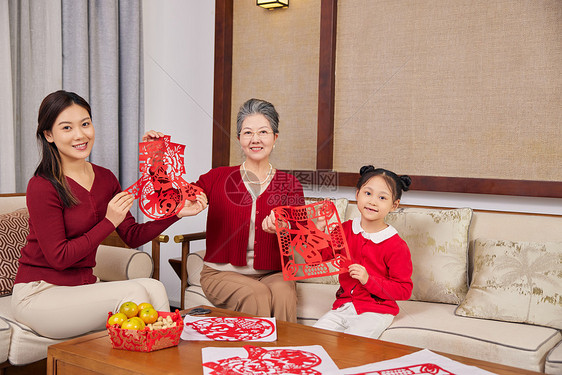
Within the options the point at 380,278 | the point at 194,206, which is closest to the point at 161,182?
the point at 194,206

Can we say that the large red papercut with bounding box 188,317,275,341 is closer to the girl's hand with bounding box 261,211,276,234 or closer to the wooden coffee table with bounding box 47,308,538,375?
the wooden coffee table with bounding box 47,308,538,375

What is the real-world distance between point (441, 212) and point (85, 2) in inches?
95.5

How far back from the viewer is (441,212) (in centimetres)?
254

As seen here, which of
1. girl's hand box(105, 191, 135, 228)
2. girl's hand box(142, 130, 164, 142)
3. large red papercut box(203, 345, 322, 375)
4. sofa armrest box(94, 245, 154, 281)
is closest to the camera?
large red papercut box(203, 345, 322, 375)

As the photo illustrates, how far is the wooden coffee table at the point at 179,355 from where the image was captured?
55.2 inches

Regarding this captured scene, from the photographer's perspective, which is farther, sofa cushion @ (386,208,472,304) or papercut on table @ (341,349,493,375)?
sofa cushion @ (386,208,472,304)

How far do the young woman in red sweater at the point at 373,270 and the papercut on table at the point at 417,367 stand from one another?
0.51m

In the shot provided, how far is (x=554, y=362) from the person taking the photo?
1.78m

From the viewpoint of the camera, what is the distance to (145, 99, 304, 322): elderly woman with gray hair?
88.4 inches

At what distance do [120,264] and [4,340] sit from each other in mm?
674

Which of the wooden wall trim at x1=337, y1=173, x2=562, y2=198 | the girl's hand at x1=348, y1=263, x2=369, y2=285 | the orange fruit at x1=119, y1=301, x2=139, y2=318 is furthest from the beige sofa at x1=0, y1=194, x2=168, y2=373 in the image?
the wooden wall trim at x1=337, y1=173, x2=562, y2=198

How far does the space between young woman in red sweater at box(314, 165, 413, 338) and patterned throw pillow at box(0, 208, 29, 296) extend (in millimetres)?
1347

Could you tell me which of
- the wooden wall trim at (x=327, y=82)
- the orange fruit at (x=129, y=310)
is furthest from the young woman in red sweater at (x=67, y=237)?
the wooden wall trim at (x=327, y=82)

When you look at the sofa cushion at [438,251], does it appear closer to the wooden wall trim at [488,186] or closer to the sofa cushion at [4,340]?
the wooden wall trim at [488,186]
